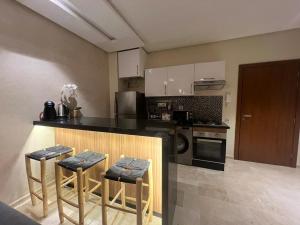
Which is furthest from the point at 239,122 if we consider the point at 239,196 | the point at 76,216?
the point at 76,216

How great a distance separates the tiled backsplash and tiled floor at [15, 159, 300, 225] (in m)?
1.18

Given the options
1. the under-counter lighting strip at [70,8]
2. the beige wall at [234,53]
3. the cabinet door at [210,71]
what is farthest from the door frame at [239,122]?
the under-counter lighting strip at [70,8]

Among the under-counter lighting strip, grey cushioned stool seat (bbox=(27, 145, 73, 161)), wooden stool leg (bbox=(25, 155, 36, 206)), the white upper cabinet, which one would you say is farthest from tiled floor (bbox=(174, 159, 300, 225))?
the under-counter lighting strip

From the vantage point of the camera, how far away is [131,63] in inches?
129

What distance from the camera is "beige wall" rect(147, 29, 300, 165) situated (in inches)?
104

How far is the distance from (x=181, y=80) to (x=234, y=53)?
1.24 metres

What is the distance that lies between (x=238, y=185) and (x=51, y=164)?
2859 mm

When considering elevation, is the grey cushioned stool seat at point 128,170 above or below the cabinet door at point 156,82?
below

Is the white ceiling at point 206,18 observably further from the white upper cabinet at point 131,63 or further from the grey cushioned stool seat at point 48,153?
the grey cushioned stool seat at point 48,153

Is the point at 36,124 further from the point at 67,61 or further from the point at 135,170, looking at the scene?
the point at 135,170

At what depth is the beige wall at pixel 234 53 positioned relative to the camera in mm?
2635

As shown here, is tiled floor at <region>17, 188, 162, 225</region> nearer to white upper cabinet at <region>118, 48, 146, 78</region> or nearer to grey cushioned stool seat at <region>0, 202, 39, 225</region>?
grey cushioned stool seat at <region>0, 202, 39, 225</region>

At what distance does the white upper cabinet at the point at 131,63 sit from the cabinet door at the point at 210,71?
1.25 metres

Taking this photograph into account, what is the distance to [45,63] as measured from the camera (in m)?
2.04
